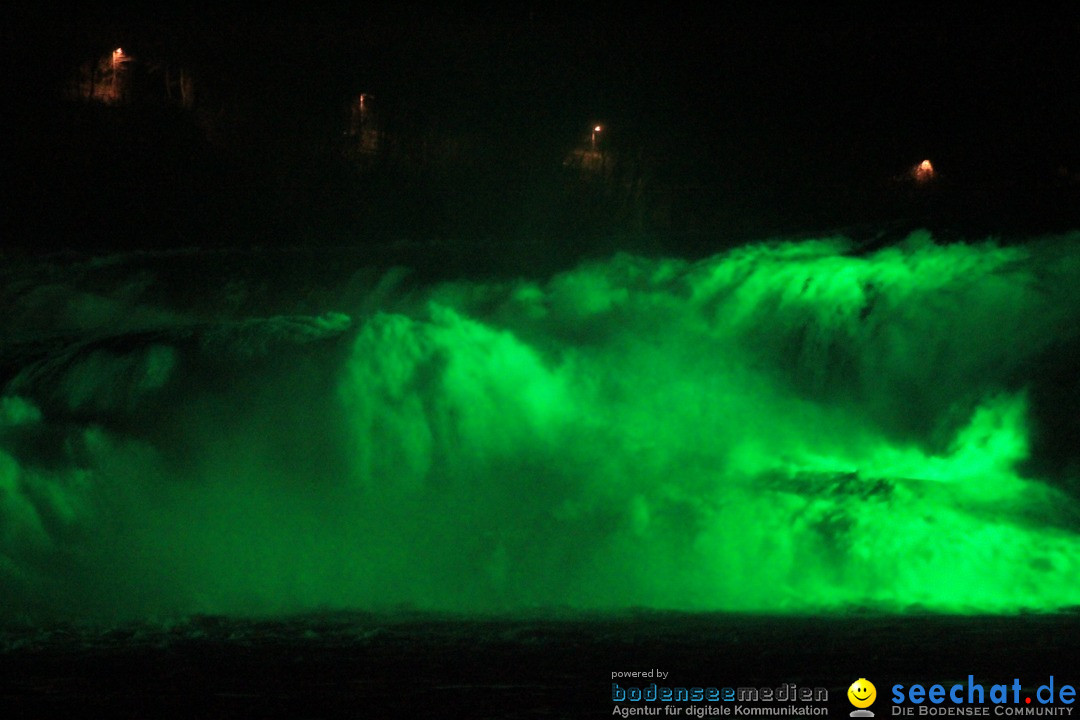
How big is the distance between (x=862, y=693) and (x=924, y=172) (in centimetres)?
2488

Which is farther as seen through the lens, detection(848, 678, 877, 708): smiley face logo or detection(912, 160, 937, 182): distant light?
detection(912, 160, 937, 182): distant light

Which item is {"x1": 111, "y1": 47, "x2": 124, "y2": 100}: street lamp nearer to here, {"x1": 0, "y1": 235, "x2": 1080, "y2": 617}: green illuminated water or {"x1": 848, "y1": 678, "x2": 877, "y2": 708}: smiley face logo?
{"x1": 0, "y1": 235, "x2": 1080, "y2": 617}: green illuminated water

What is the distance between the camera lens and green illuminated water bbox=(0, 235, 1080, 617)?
13242mm

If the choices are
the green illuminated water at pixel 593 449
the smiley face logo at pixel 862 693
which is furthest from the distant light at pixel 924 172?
the smiley face logo at pixel 862 693

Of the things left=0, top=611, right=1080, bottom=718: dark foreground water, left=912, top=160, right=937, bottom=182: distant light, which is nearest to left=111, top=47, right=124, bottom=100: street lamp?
left=912, top=160, right=937, bottom=182: distant light

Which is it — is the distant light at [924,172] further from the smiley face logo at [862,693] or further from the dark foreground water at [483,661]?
the smiley face logo at [862,693]

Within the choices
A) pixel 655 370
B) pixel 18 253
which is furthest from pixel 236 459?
pixel 18 253

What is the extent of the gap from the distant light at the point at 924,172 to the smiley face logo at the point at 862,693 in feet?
79.9

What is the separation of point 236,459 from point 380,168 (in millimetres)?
21882

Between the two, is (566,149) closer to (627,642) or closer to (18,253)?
(18,253)

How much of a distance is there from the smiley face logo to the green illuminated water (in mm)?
3795

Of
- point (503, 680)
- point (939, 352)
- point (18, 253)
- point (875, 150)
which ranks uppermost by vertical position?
point (875, 150)

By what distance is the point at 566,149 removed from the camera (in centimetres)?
3416

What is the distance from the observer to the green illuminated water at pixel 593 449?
1324 centimetres
